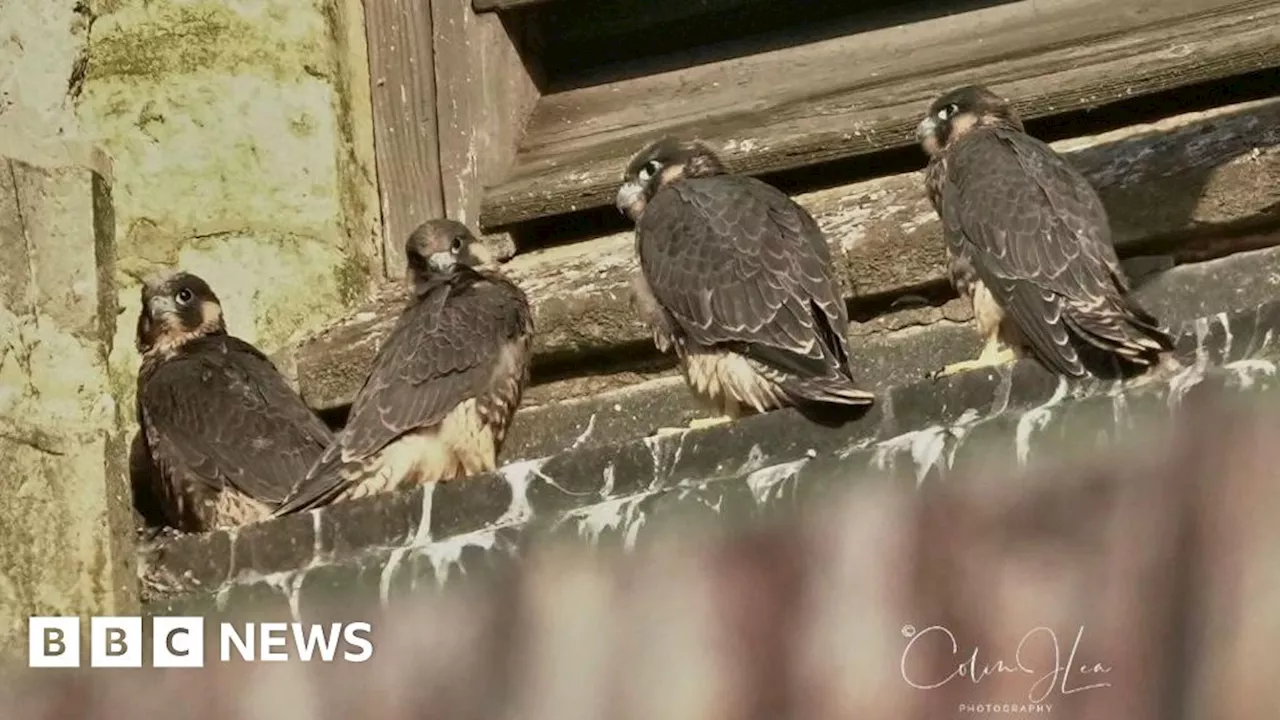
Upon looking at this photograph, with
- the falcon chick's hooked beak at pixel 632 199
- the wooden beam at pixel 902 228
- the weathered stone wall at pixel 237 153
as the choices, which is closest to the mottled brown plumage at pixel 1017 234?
the wooden beam at pixel 902 228

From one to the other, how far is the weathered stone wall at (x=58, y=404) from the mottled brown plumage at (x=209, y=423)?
0.67 meters

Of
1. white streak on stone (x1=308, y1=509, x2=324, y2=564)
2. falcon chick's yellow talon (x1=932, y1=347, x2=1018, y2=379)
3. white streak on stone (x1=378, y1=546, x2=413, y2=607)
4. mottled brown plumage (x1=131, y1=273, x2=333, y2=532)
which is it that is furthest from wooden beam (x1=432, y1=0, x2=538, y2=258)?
white streak on stone (x1=378, y1=546, x2=413, y2=607)

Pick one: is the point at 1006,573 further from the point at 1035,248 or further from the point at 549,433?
the point at 549,433

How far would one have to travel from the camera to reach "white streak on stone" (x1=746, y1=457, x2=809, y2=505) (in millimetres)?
4902

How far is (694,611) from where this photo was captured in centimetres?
480

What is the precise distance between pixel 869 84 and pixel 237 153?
1.36 metres

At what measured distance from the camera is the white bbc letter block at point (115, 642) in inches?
204

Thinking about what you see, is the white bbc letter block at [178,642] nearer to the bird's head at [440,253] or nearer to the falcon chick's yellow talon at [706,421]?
the falcon chick's yellow talon at [706,421]

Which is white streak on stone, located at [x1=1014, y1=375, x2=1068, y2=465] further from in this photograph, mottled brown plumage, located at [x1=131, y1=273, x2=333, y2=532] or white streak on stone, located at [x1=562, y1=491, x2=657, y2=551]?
mottled brown plumage, located at [x1=131, y1=273, x2=333, y2=532]

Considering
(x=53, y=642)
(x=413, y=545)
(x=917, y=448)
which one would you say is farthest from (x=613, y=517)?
(x=53, y=642)

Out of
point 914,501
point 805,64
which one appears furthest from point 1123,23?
point 914,501

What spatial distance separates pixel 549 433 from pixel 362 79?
1012 millimetres

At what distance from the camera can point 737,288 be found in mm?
5730

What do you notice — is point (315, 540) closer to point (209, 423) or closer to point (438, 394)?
point (438, 394)
